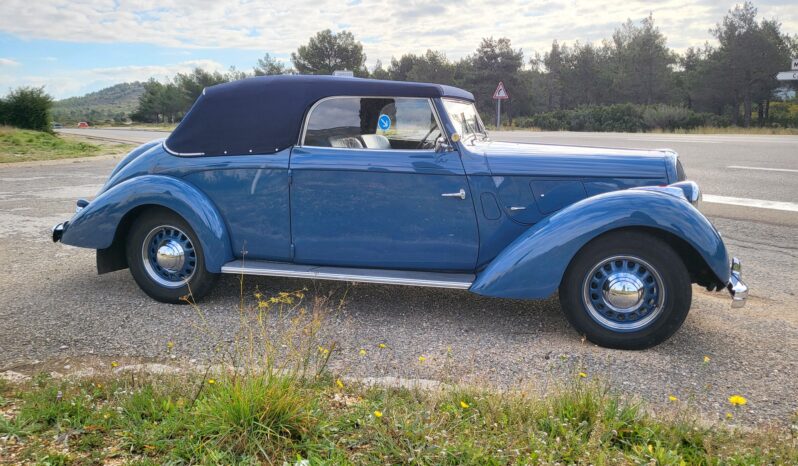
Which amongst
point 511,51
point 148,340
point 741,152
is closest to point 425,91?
point 148,340

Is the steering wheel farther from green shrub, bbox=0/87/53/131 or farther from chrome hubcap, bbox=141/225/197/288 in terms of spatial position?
green shrub, bbox=0/87/53/131

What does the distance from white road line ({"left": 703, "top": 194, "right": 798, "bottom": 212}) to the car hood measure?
5316 mm

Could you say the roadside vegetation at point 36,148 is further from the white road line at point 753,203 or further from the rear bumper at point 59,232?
the white road line at point 753,203

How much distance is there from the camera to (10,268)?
5.55 metres

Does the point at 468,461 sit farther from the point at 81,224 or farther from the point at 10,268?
the point at 10,268

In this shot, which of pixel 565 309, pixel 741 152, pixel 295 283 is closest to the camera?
pixel 565 309

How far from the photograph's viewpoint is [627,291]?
3.57 metres

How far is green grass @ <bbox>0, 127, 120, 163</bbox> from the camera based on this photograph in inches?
688

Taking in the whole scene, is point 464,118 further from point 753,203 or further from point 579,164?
point 753,203

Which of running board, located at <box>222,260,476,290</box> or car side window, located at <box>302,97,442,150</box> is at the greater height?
car side window, located at <box>302,97,442,150</box>

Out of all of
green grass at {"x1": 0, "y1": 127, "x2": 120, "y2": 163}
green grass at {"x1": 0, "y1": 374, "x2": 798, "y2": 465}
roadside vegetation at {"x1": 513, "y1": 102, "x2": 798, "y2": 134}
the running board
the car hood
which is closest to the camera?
green grass at {"x1": 0, "y1": 374, "x2": 798, "y2": 465}

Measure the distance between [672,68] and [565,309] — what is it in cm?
6113

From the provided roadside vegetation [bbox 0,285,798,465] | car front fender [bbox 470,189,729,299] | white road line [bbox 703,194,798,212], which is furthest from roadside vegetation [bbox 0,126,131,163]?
white road line [bbox 703,194,798,212]

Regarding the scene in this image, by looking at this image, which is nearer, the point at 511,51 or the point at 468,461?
the point at 468,461
